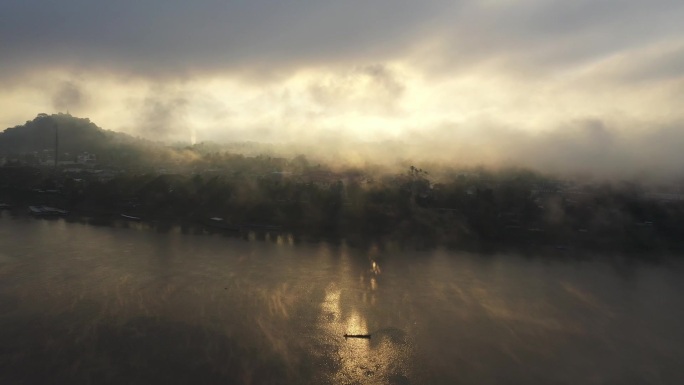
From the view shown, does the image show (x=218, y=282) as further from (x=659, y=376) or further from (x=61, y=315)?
(x=659, y=376)

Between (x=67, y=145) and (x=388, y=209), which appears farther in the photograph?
(x=67, y=145)

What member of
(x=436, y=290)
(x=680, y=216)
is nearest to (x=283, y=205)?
(x=436, y=290)

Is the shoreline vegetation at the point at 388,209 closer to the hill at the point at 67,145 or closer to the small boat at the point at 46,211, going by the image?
the small boat at the point at 46,211

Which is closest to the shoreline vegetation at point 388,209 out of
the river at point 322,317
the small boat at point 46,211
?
the small boat at point 46,211

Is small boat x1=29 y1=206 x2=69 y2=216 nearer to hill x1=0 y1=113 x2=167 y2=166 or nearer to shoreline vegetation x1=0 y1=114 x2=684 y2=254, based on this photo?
shoreline vegetation x1=0 y1=114 x2=684 y2=254

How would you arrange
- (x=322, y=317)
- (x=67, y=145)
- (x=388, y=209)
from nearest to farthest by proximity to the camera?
(x=322, y=317) < (x=388, y=209) < (x=67, y=145)

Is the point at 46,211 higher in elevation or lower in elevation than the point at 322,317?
higher

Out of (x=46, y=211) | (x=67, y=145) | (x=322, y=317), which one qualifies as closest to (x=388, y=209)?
(x=322, y=317)

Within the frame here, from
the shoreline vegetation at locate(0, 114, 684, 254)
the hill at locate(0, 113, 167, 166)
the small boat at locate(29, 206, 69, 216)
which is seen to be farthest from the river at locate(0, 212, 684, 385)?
the hill at locate(0, 113, 167, 166)

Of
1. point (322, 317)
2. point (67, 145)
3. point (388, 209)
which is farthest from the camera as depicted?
point (67, 145)

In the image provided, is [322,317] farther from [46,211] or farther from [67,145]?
[67,145]
